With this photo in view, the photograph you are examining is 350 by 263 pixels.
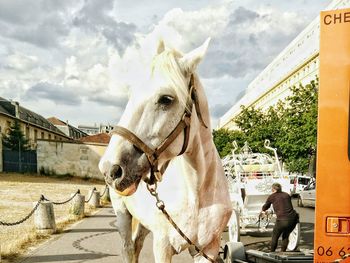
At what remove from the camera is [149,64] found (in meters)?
3.04

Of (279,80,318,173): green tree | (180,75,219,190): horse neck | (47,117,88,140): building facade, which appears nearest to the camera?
(180,75,219,190): horse neck

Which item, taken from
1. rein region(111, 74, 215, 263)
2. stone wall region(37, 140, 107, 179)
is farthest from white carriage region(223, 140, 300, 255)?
stone wall region(37, 140, 107, 179)

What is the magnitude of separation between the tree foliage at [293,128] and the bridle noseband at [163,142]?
2254 cm

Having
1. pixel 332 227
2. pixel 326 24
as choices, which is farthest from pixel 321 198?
pixel 326 24

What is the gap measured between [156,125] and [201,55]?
579mm

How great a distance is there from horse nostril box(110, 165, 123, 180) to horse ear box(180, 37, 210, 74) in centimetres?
86

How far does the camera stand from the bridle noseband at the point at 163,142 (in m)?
2.69

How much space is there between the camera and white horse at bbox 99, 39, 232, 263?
269 centimetres

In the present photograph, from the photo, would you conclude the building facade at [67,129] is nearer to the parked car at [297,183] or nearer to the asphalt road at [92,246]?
the parked car at [297,183]

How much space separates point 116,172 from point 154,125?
1.32 feet

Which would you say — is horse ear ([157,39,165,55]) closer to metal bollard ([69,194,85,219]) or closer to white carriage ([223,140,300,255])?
white carriage ([223,140,300,255])

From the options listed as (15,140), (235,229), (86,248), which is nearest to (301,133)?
(235,229)

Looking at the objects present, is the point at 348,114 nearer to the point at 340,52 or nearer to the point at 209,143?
the point at 340,52

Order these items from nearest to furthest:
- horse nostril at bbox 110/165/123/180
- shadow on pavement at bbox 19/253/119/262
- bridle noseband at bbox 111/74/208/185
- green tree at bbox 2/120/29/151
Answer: horse nostril at bbox 110/165/123/180, bridle noseband at bbox 111/74/208/185, shadow on pavement at bbox 19/253/119/262, green tree at bbox 2/120/29/151
